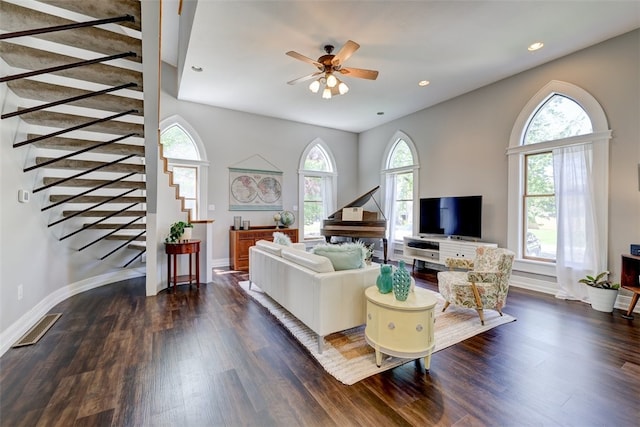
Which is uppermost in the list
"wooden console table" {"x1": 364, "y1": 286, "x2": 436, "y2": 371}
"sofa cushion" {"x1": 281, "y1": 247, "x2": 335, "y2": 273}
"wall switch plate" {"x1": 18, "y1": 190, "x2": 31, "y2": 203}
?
"wall switch plate" {"x1": 18, "y1": 190, "x2": 31, "y2": 203}

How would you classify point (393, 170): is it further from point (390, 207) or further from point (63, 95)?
point (63, 95)

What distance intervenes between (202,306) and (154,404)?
1768 mm

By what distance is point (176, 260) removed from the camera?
4.21 meters

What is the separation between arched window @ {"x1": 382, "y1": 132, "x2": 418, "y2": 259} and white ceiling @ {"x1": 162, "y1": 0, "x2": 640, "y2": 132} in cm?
147

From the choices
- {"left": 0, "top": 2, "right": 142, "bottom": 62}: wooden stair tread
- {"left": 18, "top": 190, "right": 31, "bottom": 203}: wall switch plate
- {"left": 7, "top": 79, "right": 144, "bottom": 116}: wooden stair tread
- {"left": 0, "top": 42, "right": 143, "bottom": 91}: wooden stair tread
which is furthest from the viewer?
{"left": 18, "top": 190, "right": 31, "bottom": 203}: wall switch plate

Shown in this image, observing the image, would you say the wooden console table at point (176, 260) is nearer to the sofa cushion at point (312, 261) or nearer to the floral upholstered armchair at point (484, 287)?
the sofa cushion at point (312, 261)

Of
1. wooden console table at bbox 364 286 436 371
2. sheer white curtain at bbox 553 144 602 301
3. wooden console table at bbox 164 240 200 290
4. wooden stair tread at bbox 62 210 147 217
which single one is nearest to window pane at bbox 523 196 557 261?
sheer white curtain at bbox 553 144 602 301

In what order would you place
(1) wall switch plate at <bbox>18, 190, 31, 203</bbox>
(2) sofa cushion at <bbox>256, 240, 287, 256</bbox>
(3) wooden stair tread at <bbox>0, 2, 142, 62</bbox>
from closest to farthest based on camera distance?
1. (3) wooden stair tread at <bbox>0, 2, 142, 62</bbox>
2. (1) wall switch plate at <bbox>18, 190, 31, 203</bbox>
3. (2) sofa cushion at <bbox>256, 240, 287, 256</bbox>

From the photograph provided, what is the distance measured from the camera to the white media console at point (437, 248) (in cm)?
457

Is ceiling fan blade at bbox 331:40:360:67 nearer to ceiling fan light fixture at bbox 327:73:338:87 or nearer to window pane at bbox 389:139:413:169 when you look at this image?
ceiling fan light fixture at bbox 327:73:338:87

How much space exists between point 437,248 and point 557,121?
2.69 meters

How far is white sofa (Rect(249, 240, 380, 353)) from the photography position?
2.34 meters

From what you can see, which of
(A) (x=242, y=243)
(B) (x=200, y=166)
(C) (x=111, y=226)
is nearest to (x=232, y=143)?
(B) (x=200, y=166)

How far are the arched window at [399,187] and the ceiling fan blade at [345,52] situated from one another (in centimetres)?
341
